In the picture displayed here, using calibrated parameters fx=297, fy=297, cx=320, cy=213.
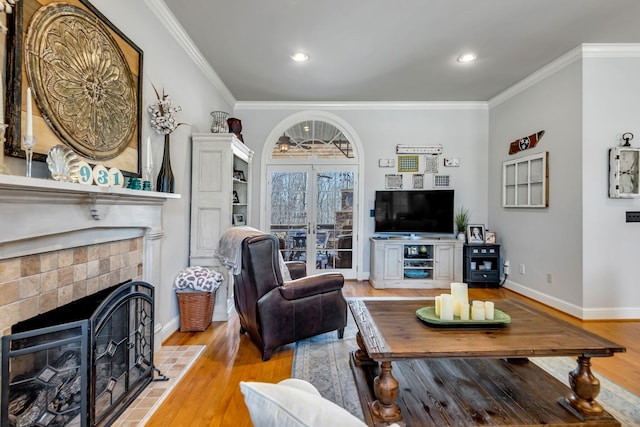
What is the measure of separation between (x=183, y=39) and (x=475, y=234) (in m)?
4.59

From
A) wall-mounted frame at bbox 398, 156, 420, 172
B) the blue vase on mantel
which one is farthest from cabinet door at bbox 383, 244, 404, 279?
the blue vase on mantel

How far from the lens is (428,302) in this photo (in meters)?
2.19

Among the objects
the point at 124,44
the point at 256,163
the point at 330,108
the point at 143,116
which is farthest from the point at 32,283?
the point at 330,108

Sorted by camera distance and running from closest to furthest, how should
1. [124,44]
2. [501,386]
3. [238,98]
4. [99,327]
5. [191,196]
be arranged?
[99,327]
[501,386]
[124,44]
[191,196]
[238,98]

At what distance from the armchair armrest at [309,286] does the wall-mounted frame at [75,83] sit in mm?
1443

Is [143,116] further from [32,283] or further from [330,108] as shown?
[330,108]

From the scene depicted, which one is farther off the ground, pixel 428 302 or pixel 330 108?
pixel 330 108

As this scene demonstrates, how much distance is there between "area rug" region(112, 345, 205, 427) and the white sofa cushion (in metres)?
1.53

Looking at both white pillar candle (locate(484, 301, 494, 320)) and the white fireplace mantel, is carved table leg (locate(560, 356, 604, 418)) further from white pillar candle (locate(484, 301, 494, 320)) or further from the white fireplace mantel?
the white fireplace mantel

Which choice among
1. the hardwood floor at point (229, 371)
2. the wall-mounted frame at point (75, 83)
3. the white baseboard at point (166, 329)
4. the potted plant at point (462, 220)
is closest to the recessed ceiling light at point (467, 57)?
the potted plant at point (462, 220)

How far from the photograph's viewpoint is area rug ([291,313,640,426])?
176 centimetres

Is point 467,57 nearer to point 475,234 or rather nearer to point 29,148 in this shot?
point 475,234

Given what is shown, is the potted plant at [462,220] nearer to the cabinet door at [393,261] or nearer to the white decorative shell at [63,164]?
the cabinet door at [393,261]

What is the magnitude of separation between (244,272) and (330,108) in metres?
3.42
